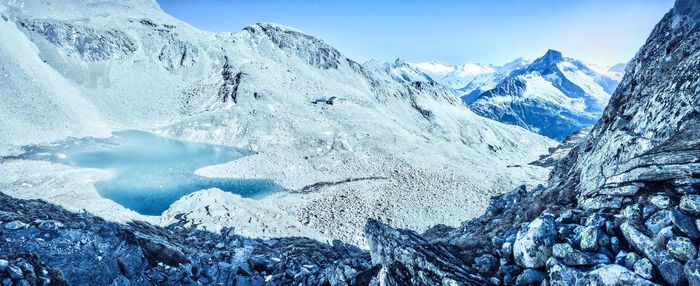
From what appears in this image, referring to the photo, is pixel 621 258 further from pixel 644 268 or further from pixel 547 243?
pixel 547 243

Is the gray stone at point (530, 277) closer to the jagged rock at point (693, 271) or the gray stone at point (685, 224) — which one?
the jagged rock at point (693, 271)

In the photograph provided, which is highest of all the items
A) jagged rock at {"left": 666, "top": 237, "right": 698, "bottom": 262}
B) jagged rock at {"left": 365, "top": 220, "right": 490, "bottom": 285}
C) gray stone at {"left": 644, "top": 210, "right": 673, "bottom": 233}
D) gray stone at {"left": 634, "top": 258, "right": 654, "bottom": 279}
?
gray stone at {"left": 644, "top": 210, "right": 673, "bottom": 233}

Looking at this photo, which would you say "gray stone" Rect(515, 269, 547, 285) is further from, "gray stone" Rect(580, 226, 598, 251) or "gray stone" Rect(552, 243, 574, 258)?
"gray stone" Rect(580, 226, 598, 251)

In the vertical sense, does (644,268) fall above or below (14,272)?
above

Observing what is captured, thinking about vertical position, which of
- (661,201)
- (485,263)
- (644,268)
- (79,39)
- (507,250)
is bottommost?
(485,263)

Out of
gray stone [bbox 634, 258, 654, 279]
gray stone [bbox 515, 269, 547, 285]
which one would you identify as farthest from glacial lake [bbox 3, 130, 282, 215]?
gray stone [bbox 634, 258, 654, 279]

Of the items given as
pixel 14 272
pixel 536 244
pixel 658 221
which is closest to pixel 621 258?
pixel 658 221

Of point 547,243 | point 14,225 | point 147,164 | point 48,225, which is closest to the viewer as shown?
point 547,243

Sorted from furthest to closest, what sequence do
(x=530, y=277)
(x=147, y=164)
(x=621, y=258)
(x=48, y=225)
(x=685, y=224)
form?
1. (x=147, y=164)
2. (x=48, y=225)
3. (x=530, y=277)
4. (x=621, y=258)
5. (x=685, y=224)
